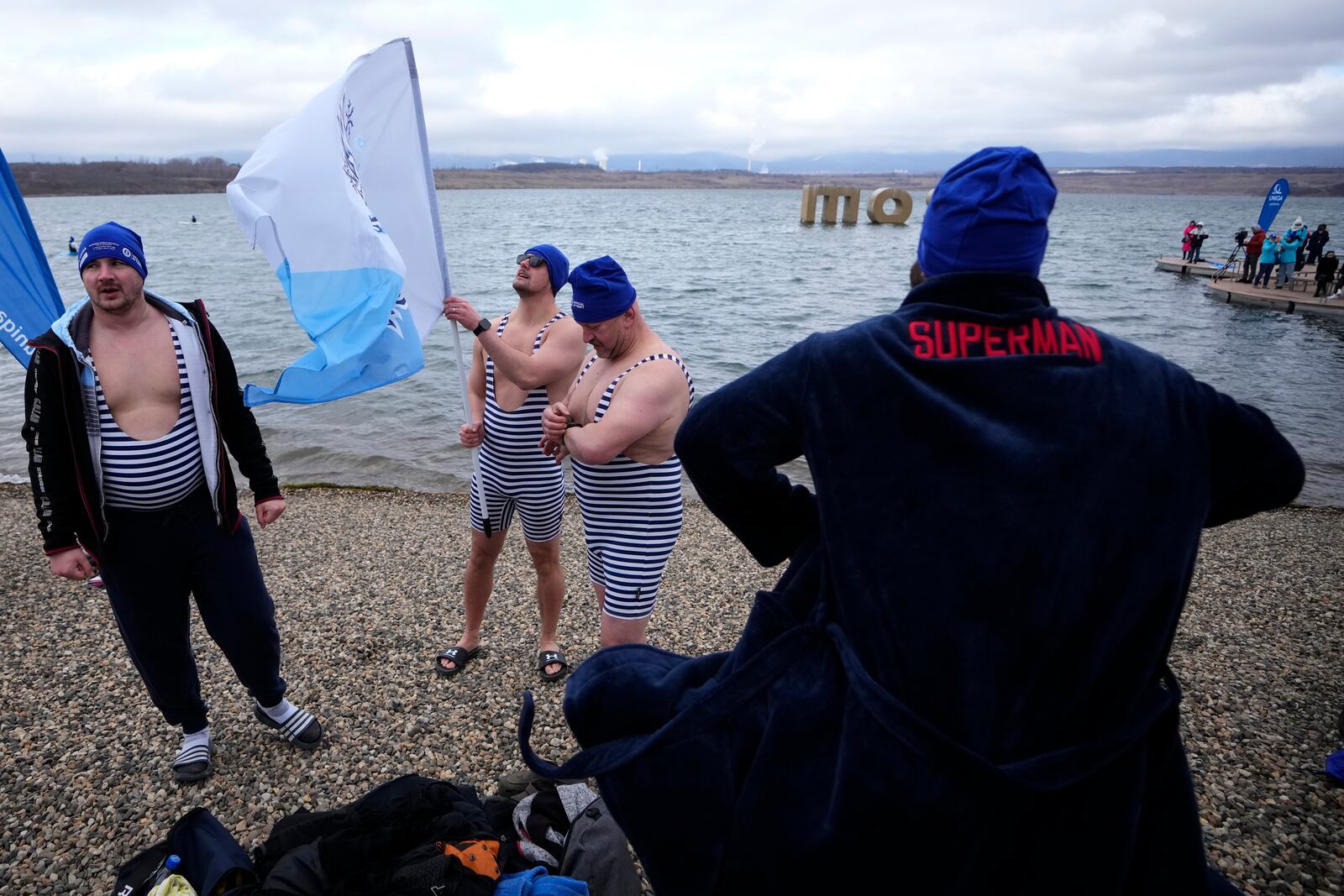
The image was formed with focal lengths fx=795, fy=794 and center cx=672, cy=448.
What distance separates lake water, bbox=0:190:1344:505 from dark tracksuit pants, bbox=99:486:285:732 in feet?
19.7

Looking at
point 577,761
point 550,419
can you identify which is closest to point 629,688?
point 577,761

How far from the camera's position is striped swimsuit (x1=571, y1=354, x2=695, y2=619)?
3.21 m

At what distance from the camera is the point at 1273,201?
80.8ft

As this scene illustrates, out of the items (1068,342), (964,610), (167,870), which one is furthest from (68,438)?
(1068,342)

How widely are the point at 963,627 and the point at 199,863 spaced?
282 centimetres

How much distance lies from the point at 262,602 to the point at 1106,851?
3261mm

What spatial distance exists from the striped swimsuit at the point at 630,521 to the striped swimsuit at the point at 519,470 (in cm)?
71

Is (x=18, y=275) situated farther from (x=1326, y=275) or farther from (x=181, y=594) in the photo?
(x=1326, y=275)

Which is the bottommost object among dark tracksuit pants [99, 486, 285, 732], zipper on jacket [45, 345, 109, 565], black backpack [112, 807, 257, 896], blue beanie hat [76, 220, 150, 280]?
black backpack [112, 807, 257, 896]

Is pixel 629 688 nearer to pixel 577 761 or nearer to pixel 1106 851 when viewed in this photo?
pixel 577 761

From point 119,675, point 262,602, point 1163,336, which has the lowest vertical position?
point 1163,336

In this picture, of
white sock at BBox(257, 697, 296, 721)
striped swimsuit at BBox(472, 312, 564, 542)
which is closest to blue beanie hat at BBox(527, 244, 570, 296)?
striped swimsuit at BBox(472, 312, 564, 542)

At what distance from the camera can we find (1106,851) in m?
1.39

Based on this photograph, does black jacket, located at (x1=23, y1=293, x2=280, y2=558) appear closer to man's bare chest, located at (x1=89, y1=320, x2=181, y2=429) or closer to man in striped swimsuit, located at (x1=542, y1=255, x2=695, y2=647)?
man's bare chest, located at (x1=89, y1=320, x2=181, y2=429)
